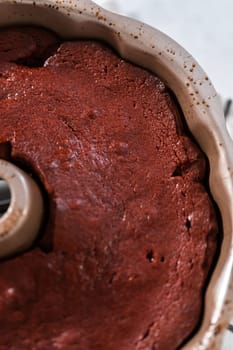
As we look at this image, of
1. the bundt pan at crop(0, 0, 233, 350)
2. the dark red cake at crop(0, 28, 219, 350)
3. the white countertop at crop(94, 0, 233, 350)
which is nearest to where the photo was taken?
the dark red cake at crop(0, 28, 219, 350)

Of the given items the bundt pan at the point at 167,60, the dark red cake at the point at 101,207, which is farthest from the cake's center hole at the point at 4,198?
the bundt pan at the point at 167,60

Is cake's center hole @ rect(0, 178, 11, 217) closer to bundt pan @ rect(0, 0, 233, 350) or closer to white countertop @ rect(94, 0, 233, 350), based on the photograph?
bundt pan @ rect(0, 0, 233, 350)

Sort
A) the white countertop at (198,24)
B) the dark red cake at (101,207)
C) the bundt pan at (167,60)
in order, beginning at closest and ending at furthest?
the dark red cake at (101,207), the bundt pan at (167,60), the white countertop at (198,24)

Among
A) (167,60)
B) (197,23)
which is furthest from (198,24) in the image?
(167,60)

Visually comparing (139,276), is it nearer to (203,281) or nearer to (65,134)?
(203,281)

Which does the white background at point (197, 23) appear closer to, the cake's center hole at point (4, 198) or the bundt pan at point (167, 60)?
the bundt pan at point (167, 60)

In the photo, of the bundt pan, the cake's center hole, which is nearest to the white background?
the bundt pan

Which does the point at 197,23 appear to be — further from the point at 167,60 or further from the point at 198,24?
the point at 167,60
